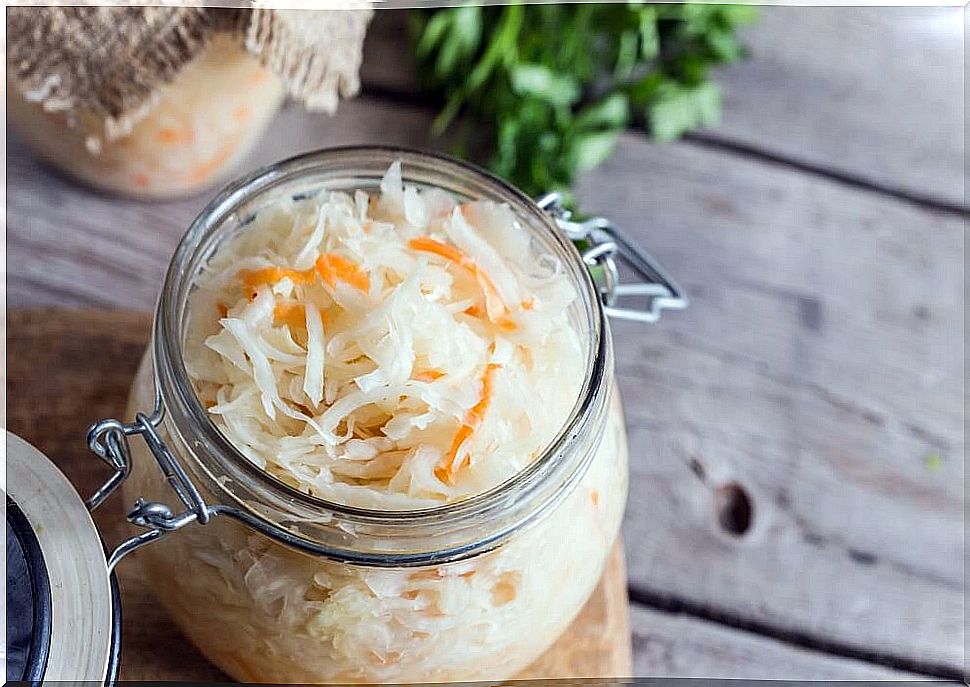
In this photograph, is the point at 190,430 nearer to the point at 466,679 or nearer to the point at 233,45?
the point at 466,679

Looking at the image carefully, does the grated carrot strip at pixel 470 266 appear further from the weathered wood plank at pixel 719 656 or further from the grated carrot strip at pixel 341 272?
the weathered wood plank at pixel 719 656

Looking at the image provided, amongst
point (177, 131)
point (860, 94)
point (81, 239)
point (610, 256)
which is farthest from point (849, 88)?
point (81, 239)

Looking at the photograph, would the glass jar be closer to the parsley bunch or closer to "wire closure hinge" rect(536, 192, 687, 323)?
the parsley bunch

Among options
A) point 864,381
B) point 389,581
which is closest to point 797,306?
point 864,381

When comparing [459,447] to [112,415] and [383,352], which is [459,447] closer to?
[383,352]

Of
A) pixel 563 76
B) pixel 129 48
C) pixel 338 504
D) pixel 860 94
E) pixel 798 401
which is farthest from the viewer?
pixel 860 94

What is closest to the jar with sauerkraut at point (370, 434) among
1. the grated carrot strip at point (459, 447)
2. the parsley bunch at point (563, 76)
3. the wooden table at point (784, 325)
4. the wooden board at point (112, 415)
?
the grated carrot strip at point (459, 447)

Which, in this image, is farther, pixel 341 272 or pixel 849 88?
pixel 849 88
